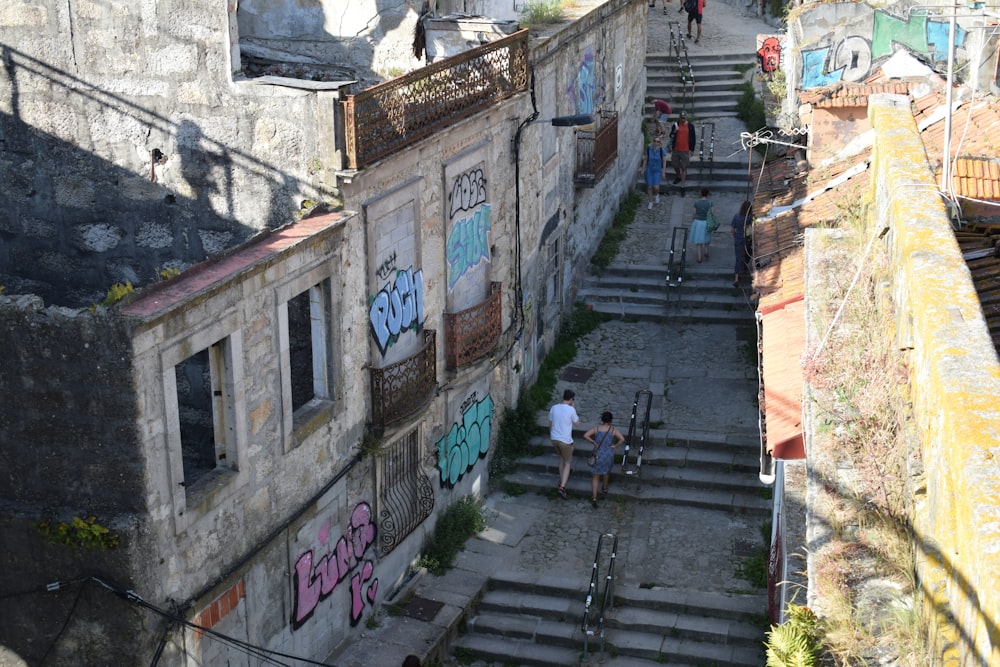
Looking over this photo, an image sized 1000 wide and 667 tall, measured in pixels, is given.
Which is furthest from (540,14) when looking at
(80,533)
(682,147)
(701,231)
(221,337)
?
(80,533)

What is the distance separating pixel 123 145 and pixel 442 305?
4715 millimetres

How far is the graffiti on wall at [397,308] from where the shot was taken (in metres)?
15.5

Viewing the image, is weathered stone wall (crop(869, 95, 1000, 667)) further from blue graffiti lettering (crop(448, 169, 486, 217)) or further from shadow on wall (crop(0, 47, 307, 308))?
blue graffiti lettering (crop(448, 169, 486, 217))

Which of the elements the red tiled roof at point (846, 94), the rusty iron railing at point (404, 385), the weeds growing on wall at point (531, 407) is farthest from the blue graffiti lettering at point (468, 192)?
the red tiled roof at point (846, 94)

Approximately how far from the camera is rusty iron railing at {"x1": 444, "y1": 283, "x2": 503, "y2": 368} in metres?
17.7

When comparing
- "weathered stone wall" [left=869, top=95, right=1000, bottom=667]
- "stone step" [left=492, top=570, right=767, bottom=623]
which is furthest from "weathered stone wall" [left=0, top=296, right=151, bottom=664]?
"stone step" [left=492, top=570, right=767, bottom=623]

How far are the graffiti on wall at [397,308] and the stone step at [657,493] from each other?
4.34 m

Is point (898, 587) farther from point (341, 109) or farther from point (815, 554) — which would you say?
point (341, 109)

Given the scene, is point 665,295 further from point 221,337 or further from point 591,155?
point 221,337

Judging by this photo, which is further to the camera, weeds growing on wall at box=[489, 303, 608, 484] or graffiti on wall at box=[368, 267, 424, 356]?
weeds growing on wall at box=[489, 303, 608, 484]

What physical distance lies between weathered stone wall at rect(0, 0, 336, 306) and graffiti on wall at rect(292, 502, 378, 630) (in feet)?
12.2

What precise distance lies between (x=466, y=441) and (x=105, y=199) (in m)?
6.32

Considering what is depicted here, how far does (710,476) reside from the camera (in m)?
20.0

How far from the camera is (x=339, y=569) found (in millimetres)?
15211
